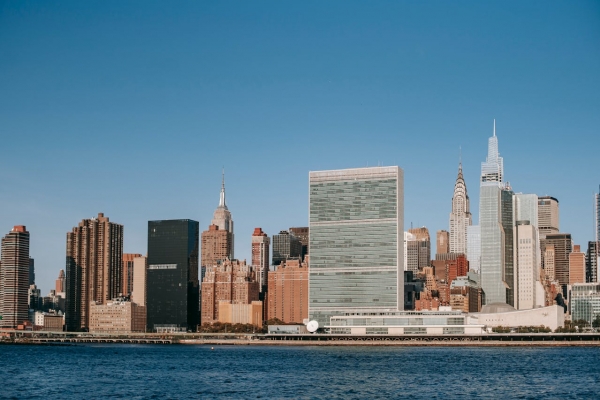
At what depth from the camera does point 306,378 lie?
353 feet

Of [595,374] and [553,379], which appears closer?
[553,379]

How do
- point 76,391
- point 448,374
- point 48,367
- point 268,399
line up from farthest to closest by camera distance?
1. point 48,367
2. point 448,374
3. point 76,391
4. point 268,399

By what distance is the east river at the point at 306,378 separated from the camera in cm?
9012

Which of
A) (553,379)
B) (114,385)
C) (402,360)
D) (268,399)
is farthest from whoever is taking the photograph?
(402,360)

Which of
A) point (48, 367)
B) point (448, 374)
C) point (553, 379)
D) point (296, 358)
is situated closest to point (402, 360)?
point (296, 358)

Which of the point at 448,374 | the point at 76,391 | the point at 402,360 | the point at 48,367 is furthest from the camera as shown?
the point at 402,360

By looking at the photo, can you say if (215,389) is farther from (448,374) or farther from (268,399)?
(448,374)

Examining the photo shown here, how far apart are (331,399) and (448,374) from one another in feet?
105

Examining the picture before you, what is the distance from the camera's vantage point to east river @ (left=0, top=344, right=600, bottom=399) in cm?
9012

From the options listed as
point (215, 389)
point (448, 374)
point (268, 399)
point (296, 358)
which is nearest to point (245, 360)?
point (296, 358)

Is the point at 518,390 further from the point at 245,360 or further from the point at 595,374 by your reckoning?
the point at 245,360

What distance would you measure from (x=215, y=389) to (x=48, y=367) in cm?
4573

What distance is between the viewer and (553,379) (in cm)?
10581

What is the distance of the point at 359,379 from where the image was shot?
106 metres
